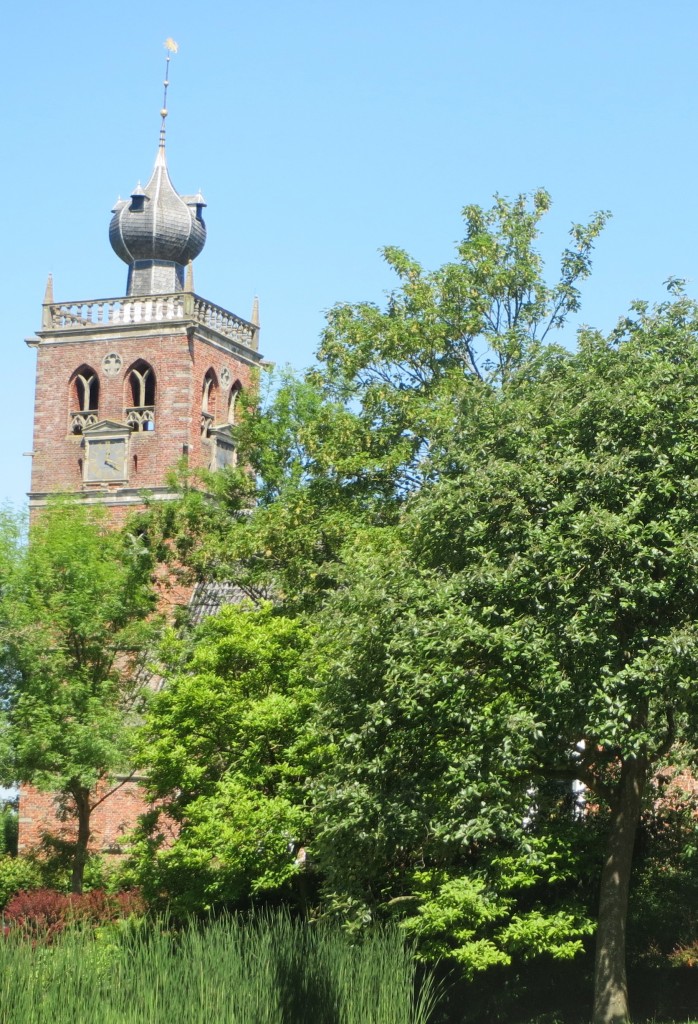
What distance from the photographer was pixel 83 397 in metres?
52.8

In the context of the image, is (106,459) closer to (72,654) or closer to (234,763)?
(72,654)

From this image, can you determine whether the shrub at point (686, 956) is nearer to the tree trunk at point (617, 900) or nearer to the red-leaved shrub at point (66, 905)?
the tree trunk at point (617, 900)

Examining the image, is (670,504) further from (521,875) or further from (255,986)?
(255,986)

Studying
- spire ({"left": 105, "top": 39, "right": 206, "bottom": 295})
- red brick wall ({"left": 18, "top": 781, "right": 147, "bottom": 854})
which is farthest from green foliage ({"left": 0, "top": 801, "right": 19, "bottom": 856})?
spire ({"left": 105, "top": 39, "right": 206, "bottom": 295})

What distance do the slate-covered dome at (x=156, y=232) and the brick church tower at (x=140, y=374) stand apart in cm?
4

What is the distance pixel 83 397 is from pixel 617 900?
3599cm

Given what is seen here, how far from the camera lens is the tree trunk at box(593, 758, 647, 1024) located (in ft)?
65.9

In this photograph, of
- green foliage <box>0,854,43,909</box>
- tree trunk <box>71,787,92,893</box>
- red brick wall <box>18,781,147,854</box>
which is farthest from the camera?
red brick wall <box>18,781,147,854</box>

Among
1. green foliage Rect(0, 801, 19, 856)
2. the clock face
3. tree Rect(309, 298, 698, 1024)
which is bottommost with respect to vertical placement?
green foliage Rect(0, 801, 19, 856)

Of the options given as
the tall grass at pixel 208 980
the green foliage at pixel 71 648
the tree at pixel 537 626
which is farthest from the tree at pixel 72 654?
the tall grass at pixel 208 980

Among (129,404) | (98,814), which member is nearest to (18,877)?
(98,814)

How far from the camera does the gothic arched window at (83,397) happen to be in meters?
52.0

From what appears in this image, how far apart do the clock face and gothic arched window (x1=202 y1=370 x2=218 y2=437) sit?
113 inches

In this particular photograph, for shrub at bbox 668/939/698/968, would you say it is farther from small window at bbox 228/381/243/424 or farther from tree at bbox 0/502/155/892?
small window at bbox 228/381/243/424
